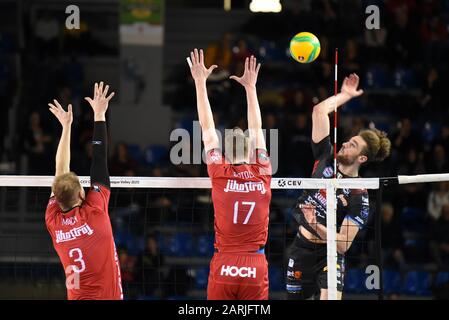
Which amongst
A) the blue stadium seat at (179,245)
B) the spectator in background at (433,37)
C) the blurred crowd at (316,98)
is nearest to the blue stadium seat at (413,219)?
the blurred crowd at (316,98)

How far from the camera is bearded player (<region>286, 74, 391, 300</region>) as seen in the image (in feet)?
31.6

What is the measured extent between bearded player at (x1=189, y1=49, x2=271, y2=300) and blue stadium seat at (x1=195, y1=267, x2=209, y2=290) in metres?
6.97

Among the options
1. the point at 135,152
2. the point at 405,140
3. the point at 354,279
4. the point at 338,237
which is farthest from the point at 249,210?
the point at 135,152

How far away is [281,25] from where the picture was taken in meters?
19.5

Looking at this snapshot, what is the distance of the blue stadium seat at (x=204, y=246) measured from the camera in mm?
15820

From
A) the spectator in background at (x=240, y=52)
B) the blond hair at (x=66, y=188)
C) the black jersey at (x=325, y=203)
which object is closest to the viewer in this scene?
the blond hair at (x=66, y=188)

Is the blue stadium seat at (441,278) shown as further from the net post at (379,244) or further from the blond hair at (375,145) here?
the blond hair at (375,145)

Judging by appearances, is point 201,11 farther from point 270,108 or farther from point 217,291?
point 217,291

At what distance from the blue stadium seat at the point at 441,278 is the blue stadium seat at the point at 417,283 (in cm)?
16

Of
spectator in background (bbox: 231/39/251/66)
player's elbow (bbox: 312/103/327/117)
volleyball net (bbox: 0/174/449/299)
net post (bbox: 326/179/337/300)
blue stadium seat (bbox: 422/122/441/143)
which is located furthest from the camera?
spectator in background (bbox: 231/39/251/66)

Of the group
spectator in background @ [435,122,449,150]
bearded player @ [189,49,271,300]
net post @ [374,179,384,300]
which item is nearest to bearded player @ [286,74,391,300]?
net post @ [374,179,384,300]

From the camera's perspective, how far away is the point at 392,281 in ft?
52.4

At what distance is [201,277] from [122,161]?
8.40 feet

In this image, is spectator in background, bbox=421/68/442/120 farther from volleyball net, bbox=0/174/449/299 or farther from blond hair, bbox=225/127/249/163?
blond hair, bbox=225/127/249/163
